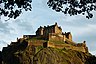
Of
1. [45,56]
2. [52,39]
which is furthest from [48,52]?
[52,39]

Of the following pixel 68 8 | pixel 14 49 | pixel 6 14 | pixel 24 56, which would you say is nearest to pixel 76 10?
pixel 68 8

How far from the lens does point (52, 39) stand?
3280 inches

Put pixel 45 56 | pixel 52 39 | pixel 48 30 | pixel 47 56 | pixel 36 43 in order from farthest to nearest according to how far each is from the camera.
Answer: pixel 48 30, pixel 52 39, pixel 36 43, pixel 47 56, pixel 45 56

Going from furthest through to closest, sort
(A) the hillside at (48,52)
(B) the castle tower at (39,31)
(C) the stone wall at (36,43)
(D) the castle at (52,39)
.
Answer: (B) the castle tower at (39,31)
(D) the castle at (52,39)
(C) the stone wall at (36,43)
(A) the hillside at (48,52)

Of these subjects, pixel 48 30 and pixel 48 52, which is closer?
pixel 48 52

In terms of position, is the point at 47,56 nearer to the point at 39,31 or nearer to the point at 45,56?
the point at 45,56

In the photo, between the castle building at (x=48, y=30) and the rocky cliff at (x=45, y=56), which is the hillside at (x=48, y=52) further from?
the castle building at (x=48, y=30)

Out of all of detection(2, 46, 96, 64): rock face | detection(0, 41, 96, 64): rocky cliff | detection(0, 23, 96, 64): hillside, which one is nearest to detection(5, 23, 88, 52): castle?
detection(0, 23, 96, 64): hillside

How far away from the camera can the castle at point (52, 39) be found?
7956 cm

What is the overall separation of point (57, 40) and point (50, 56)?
7.28 m

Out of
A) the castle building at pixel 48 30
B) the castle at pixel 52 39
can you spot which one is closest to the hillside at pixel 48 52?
the castle at pixel 52 39

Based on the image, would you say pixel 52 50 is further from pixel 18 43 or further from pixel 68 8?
pixel 68 8

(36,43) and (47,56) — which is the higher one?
(36,43)

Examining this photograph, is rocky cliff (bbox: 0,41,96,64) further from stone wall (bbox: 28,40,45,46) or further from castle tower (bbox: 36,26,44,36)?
castle tower (bbox: 36,26,44,36)
